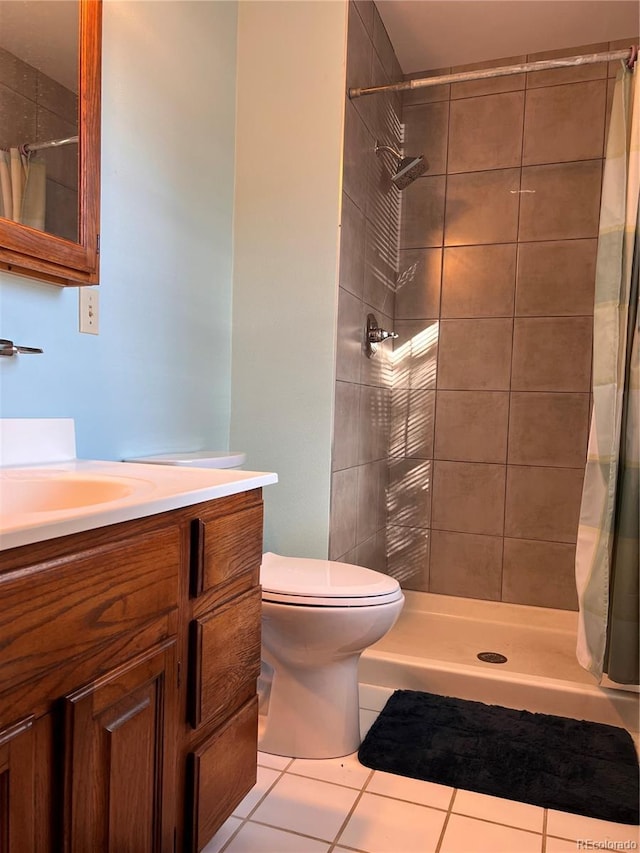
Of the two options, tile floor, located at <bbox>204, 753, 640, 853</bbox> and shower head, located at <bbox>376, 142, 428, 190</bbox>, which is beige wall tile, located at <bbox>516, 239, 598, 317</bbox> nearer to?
shower head, located at <bbox>376, 142, 428, 190</bbox>

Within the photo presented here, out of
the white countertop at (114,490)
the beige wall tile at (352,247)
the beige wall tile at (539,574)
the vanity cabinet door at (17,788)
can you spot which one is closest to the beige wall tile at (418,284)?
the beige wall tile at (352,247)

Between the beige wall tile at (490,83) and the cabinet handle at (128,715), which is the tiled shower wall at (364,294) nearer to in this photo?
the beige wall tile at (490,83)

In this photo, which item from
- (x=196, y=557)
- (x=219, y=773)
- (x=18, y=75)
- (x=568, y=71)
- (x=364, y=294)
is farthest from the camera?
(x=568, y=71)

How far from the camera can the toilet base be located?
1.62 m

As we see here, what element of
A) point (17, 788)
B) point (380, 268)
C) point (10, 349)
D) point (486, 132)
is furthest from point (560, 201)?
point (17, 788)

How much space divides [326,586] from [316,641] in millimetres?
136

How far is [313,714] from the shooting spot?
163cm

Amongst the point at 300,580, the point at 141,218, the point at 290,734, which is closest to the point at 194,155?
the point at 141,218

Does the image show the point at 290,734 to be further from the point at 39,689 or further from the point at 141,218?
the point at 141,218

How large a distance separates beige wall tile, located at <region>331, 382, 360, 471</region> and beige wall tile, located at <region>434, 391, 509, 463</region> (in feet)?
1.85

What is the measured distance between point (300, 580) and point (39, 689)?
0.95m

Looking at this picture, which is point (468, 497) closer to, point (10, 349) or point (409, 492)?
point (409, 492)

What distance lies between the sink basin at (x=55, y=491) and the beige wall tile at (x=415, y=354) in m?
1.81

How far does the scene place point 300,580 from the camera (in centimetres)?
161
